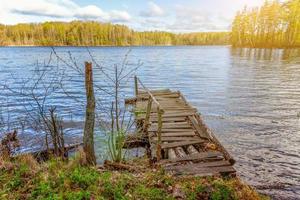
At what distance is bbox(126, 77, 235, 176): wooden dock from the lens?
28.0 feet

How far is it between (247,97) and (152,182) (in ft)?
59.1

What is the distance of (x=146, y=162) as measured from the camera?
9.60m

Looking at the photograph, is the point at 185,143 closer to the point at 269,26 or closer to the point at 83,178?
the point at 83,178

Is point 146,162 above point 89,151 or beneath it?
beneath

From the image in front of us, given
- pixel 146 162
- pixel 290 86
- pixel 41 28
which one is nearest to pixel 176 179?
pixel 146 162

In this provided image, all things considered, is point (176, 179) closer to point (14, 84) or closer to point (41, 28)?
point (14, 84)

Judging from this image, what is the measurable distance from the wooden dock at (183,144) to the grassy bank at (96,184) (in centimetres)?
83

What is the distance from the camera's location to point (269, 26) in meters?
98.9

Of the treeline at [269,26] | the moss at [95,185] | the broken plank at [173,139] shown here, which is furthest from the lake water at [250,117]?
the treeline at [269,26]

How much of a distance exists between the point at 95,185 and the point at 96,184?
0.07 m

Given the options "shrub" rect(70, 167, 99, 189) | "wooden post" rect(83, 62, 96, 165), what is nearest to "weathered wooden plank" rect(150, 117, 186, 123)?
"wooden post" rect(83, 62, 96, 165)

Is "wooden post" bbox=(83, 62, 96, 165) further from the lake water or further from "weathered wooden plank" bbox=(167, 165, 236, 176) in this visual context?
the lake water

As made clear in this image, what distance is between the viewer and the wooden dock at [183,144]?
336 inches

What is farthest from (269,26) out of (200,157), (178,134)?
(200,157)
